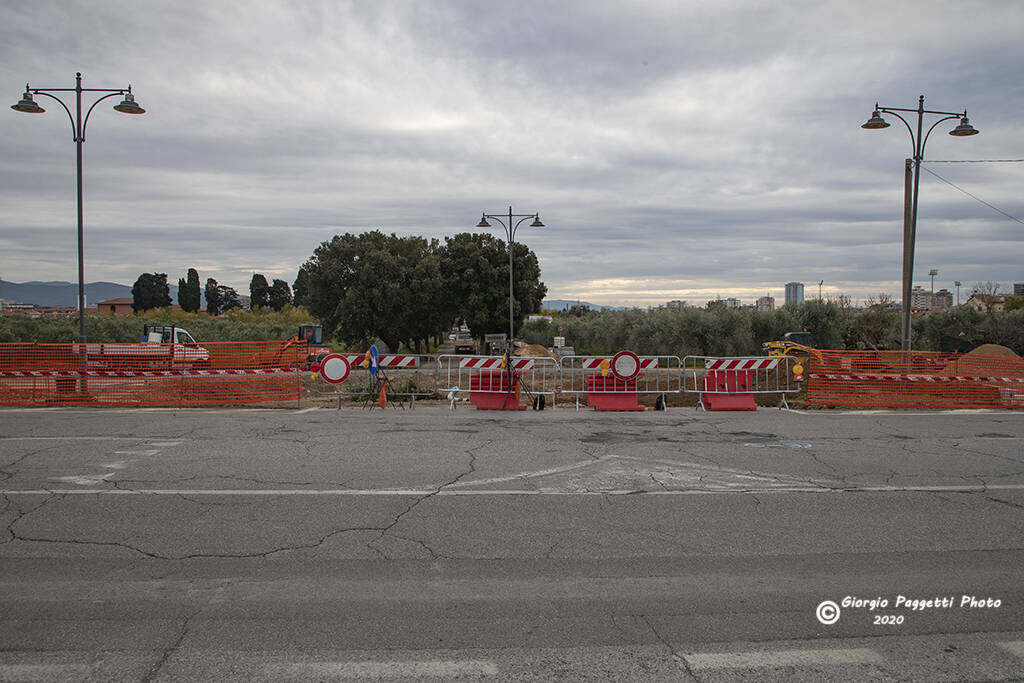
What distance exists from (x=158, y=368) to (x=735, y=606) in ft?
60.5

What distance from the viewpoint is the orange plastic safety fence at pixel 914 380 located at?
55.0 ft

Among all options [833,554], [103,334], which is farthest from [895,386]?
[103,334]

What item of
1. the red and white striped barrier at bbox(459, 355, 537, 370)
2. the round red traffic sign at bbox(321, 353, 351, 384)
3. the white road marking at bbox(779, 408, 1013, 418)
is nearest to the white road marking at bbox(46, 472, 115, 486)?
the round red traffic sign at bbox(321, 353, 351, 384)

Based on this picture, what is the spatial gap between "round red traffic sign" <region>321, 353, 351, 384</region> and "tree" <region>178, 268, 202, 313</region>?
111 meters

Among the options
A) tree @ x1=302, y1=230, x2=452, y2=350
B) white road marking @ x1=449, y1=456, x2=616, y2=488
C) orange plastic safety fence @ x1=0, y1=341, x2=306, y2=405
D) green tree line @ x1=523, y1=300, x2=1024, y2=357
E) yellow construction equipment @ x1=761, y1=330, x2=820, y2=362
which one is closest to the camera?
white road marking @ x1=449, y1=456, x2=616, y2=488

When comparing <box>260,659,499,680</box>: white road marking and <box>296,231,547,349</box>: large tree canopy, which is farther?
<box>296,231,547,349</box>: large tree canopy

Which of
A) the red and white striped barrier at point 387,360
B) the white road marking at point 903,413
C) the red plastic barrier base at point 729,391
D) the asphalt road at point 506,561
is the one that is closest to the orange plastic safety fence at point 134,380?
the red and white striped barrier at point 387,360

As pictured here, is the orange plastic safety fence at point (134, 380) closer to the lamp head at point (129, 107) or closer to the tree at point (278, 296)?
the lamp head at point (129, 107)

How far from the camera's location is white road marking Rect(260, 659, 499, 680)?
389 centimetres

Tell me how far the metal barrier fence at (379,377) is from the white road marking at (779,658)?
1195 cm

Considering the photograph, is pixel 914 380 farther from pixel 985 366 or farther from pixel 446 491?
pixel 446 491

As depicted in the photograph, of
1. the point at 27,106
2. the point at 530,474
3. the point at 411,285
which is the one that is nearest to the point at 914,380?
the point at 530,474

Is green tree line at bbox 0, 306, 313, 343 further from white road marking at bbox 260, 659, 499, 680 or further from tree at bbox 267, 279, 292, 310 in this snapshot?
tree at bbox 267, 279, 292, 310

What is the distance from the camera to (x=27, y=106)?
16.3m
